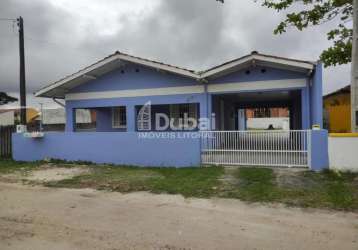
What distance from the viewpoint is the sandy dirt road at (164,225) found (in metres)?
4.49

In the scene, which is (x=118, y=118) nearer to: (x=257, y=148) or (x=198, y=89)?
(x=198, y=89)

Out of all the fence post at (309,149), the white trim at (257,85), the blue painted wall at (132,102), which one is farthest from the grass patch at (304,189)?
the blue painted wall at (132,102)

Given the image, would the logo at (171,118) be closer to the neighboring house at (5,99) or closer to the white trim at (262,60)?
the white trim at (262,60)

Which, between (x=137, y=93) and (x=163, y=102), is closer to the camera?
(x=163, y=102)

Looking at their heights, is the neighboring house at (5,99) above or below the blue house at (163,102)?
above

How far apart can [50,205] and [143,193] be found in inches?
78.1

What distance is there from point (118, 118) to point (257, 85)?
778cm

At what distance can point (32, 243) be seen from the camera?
4551 millimetres

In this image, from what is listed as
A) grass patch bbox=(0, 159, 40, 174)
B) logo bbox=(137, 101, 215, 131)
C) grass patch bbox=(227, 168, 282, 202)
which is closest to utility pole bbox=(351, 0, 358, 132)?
grass patch bbox=(227, 168, 282, 202)

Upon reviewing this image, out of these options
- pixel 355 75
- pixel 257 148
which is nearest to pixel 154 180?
pixel 257 148

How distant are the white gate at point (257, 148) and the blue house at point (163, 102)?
0.03m

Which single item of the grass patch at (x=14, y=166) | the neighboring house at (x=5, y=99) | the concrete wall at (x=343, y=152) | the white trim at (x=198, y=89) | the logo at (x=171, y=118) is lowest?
the grass patch at (x=14, y=166)

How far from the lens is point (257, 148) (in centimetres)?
1061

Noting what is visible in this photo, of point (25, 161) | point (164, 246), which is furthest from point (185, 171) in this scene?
point (25, 161)
